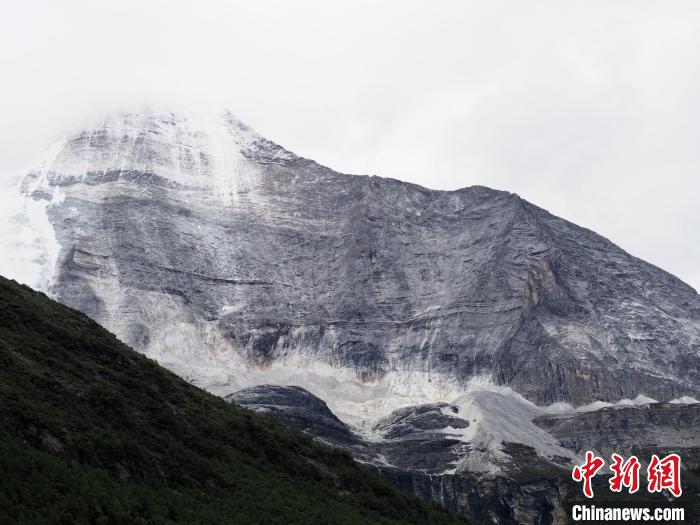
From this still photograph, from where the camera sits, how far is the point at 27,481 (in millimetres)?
66562

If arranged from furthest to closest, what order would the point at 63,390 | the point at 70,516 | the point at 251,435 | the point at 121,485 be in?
the point at 251,435, the point at 63,390, the point at 121,485, the point at 70,516

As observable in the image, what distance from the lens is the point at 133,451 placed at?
8131 centimetres

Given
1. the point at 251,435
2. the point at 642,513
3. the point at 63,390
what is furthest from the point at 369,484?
the point at 642,513

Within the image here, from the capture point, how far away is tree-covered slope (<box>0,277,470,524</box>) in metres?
69.2

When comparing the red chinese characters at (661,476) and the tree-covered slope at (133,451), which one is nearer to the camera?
the tree-covered slope at (133,451)

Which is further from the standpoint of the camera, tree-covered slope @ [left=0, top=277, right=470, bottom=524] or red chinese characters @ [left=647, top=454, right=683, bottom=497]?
red chinese characters @ [left=647, top=454, right=683, bottom=497]

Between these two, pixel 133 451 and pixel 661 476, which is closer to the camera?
pixel 133 451

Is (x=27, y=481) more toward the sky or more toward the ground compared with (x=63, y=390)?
more toward the ground

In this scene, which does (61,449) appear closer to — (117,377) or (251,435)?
(117,377)

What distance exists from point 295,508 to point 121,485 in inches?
651

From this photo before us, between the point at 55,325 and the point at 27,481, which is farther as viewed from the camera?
the point at 55,325

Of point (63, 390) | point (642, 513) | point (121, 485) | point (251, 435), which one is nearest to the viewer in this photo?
point (121, 485)

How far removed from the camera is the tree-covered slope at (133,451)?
69250 mm

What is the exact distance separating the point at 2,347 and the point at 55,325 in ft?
38.6
